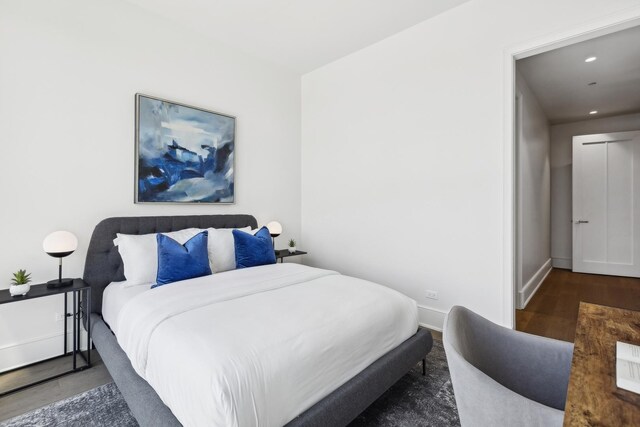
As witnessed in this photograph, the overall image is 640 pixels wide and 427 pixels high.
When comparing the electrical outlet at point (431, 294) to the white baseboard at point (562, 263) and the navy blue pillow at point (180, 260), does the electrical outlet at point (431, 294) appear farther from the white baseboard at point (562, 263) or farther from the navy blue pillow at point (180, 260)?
the white baseboard at point (562, 263)

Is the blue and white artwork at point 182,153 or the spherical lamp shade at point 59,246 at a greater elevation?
the blue and white artwork at point 182,153

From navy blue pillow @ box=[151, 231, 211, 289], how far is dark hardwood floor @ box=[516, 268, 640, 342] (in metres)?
3.17

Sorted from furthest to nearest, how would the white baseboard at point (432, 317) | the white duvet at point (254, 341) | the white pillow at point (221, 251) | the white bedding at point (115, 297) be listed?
1. the white baseboard at point (432, 317)
2. the white pillow at point (221, 251)
3. the white bedding at point (115, 297)
4. the white duvet at point (254, 341)

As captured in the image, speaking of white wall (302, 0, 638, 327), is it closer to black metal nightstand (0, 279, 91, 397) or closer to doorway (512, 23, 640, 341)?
doorway (512, 23, 640, 341)

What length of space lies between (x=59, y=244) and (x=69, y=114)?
114 cm

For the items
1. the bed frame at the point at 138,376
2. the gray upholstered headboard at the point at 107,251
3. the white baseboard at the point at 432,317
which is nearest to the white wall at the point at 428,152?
the white baseboard at the point at 432,317

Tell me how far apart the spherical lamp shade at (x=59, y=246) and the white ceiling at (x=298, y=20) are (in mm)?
2282

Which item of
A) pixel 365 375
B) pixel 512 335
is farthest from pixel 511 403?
pixel 365 375

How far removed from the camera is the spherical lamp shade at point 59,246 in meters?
2.25

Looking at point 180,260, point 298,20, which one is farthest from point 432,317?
point 298,20

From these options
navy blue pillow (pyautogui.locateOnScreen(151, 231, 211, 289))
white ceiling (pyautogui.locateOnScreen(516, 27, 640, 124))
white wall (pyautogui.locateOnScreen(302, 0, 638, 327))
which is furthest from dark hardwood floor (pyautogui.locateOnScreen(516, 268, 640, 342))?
navy blue pillow (pyautogui.locateOnScreen(151, 231, 211, 289))

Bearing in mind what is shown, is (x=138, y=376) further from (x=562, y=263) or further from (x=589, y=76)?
(x=562, y=263)

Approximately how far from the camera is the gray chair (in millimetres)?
945

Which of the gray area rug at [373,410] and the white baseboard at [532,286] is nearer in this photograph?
the gray area rug at [373,410]
